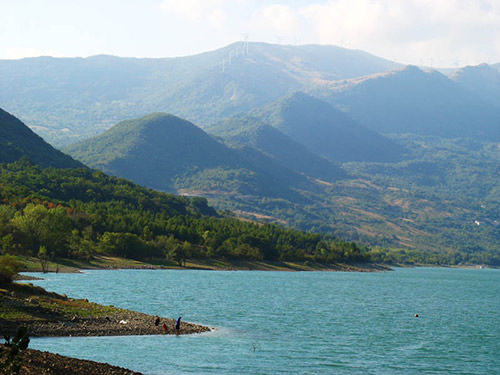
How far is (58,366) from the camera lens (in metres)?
46.6

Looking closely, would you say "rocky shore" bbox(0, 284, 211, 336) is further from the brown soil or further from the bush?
the brown soil

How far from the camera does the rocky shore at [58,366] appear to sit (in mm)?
45062

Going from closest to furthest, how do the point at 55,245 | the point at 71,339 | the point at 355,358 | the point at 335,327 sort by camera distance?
1. the point at 71,339
2. the point at 355,358
3. the point at 335,327
4. the point at 55,245

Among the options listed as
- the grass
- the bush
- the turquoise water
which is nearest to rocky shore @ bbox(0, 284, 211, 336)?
the grass

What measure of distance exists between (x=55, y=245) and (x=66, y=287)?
196 ft

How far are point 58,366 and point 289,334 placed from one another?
38.1m

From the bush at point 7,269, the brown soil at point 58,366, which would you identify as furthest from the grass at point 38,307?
the brown soil at point 58,366

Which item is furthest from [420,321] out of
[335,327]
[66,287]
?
[66,287]

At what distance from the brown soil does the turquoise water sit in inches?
183

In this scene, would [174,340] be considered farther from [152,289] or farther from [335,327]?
[152,289]

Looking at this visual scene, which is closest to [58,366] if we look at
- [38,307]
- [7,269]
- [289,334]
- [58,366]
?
[58,366]

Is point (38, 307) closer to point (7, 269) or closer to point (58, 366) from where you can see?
point (7, 269)

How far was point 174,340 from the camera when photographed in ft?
223

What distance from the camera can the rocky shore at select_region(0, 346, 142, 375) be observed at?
45.1 meters
